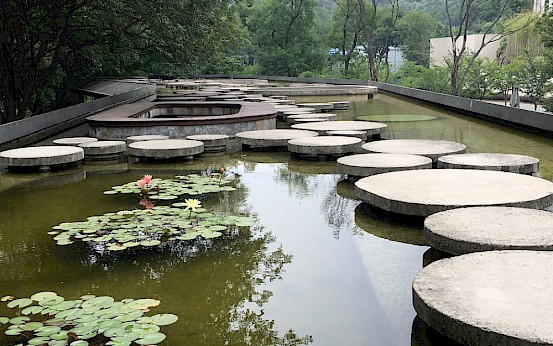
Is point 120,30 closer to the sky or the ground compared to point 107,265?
closer to the sky

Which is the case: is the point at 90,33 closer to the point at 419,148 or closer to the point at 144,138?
the point at 144,138

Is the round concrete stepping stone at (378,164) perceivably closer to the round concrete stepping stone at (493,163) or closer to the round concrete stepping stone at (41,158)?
the round concrete stepping stone at (493,163)

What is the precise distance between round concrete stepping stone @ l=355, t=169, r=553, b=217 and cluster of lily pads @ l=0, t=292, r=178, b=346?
2.02 m

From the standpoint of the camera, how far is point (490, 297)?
2432 mm

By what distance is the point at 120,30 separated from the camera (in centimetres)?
1260

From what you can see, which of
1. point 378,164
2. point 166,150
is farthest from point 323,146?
point 166,150

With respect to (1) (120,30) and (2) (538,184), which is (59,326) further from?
(1) (120,30)

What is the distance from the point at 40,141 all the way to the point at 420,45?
3563cm

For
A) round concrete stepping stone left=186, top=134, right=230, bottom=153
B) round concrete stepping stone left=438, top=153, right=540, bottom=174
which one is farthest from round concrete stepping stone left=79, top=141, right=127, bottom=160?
round concrete stepping stone left=438, top=153, right=540, bottom=174

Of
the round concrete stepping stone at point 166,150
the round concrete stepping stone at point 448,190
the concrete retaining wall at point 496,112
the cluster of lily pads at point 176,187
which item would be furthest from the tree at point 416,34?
the round concrete stepping stone at point 448,190

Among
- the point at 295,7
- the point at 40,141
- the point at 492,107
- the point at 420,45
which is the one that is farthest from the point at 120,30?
the point at 420,45

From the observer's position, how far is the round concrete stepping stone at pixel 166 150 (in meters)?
6.80

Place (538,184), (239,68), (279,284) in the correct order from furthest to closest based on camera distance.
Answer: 1. (239,68)
2. (538,184)
3. (279,284)

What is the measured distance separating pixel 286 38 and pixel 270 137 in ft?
95.4
